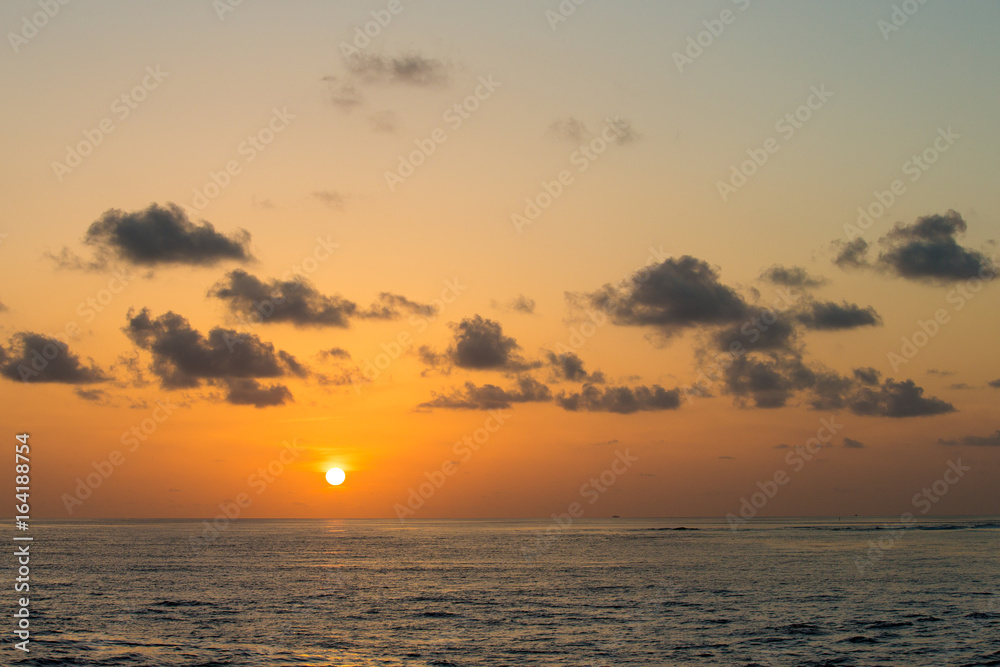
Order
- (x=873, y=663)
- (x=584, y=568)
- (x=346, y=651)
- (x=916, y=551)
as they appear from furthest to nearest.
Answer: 1. (x=916, y=551)
2. (x=584, y=568)
3. (x=346, y=651)
4. (x=873, y=663)

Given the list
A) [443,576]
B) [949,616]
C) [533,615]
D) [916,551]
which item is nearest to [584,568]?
[443,576]

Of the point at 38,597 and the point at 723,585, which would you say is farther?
the point at 723,585

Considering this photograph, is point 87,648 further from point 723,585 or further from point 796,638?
point 723,585

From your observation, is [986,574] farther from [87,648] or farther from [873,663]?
[87,648]

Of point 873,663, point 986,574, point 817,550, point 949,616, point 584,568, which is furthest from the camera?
point 817,550

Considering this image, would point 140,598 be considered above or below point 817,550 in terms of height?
above

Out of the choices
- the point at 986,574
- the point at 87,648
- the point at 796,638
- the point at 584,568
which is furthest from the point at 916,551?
the point at 87,648

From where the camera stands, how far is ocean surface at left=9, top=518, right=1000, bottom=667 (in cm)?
4819

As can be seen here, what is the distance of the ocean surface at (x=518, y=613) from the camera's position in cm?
4819

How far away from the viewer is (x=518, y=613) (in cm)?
6462

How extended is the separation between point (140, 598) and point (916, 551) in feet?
399

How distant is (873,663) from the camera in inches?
1777

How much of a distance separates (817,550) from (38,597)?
124149mm

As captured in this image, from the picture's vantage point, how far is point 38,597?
72.7m
